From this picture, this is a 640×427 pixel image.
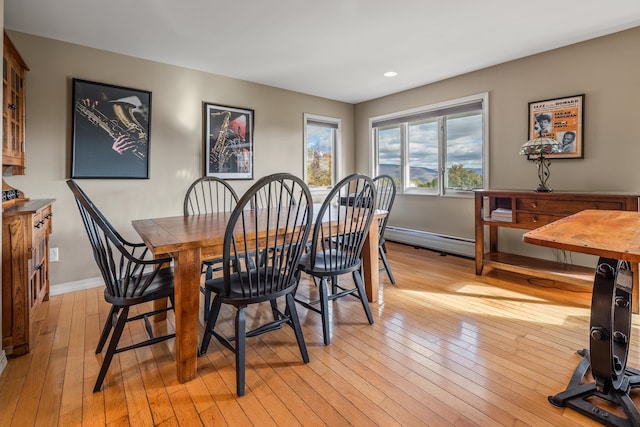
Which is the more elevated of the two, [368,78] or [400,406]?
[368,78]

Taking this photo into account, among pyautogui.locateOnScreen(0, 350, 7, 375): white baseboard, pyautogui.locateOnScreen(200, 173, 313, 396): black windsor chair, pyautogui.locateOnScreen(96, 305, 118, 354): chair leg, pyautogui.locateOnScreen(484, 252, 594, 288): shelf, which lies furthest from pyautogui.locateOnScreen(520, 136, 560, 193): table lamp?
pyautogui.locateOnScreen(0, 350, 7, 375): white baseboard

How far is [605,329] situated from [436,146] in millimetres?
3367

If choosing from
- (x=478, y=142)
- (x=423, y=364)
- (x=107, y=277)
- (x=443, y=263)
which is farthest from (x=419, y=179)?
(x=107, y=277)

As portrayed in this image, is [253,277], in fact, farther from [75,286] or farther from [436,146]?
[436,146]

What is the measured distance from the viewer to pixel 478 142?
398 centimetres

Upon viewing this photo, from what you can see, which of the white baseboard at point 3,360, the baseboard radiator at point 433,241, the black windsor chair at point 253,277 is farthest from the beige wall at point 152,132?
the black windsor chair at point 253,277

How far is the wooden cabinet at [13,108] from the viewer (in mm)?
2223

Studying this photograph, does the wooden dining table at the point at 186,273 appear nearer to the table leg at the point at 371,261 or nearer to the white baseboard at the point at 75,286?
the table leg at the point at 371,261

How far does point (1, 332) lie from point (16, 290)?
23cm

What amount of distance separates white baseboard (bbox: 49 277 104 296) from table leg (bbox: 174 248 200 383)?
6.75ft

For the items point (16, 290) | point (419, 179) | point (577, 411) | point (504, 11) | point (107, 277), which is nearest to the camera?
point (577, 411)

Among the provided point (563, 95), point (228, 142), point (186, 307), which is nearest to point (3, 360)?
point (186, 307)

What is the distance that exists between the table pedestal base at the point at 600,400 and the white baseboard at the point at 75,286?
142 inches

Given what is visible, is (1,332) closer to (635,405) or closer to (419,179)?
(635,405)
